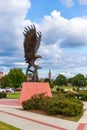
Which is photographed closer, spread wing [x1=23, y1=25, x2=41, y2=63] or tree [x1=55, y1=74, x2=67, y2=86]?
spread wing [x1=23, y1=25, x2=41, y2=63]

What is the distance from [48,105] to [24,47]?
36.7 ft

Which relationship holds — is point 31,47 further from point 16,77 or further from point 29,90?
point 16,77

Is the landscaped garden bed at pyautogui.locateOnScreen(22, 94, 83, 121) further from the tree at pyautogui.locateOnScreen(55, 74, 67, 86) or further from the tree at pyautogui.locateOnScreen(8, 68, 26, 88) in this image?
the tree at pyautogui.locateOnScreen(55, 74, 67, 86)

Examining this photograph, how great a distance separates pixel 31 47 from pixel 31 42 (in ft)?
1.56

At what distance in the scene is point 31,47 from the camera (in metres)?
31.2

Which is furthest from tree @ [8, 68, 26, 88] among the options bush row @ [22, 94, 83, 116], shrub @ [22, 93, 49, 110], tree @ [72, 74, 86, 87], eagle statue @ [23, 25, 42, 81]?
bush row @ [22, 94, 83, 116]

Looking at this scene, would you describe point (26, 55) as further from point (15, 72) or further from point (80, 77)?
point (80, 77)

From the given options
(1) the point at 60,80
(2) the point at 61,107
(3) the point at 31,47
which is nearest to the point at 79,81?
(1) the point at 60,80

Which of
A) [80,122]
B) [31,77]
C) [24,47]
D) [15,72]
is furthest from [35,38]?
[15,72]

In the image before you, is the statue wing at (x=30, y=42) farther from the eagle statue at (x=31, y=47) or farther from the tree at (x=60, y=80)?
the tree at (x=60, y=80)

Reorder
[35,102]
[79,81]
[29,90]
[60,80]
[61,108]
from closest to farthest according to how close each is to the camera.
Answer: [61,108], [35,102], [29,90], [79,81], [60,80]

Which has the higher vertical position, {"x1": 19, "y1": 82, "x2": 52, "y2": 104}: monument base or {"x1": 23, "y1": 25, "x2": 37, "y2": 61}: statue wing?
{"x1": 23, "y1": 25, "x2": 37, "y2": 61}: statue wing

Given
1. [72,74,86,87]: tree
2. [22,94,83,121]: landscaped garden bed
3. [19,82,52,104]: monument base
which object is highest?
[72,74,86,87]: tree

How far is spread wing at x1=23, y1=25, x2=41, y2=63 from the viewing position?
31.0 m
